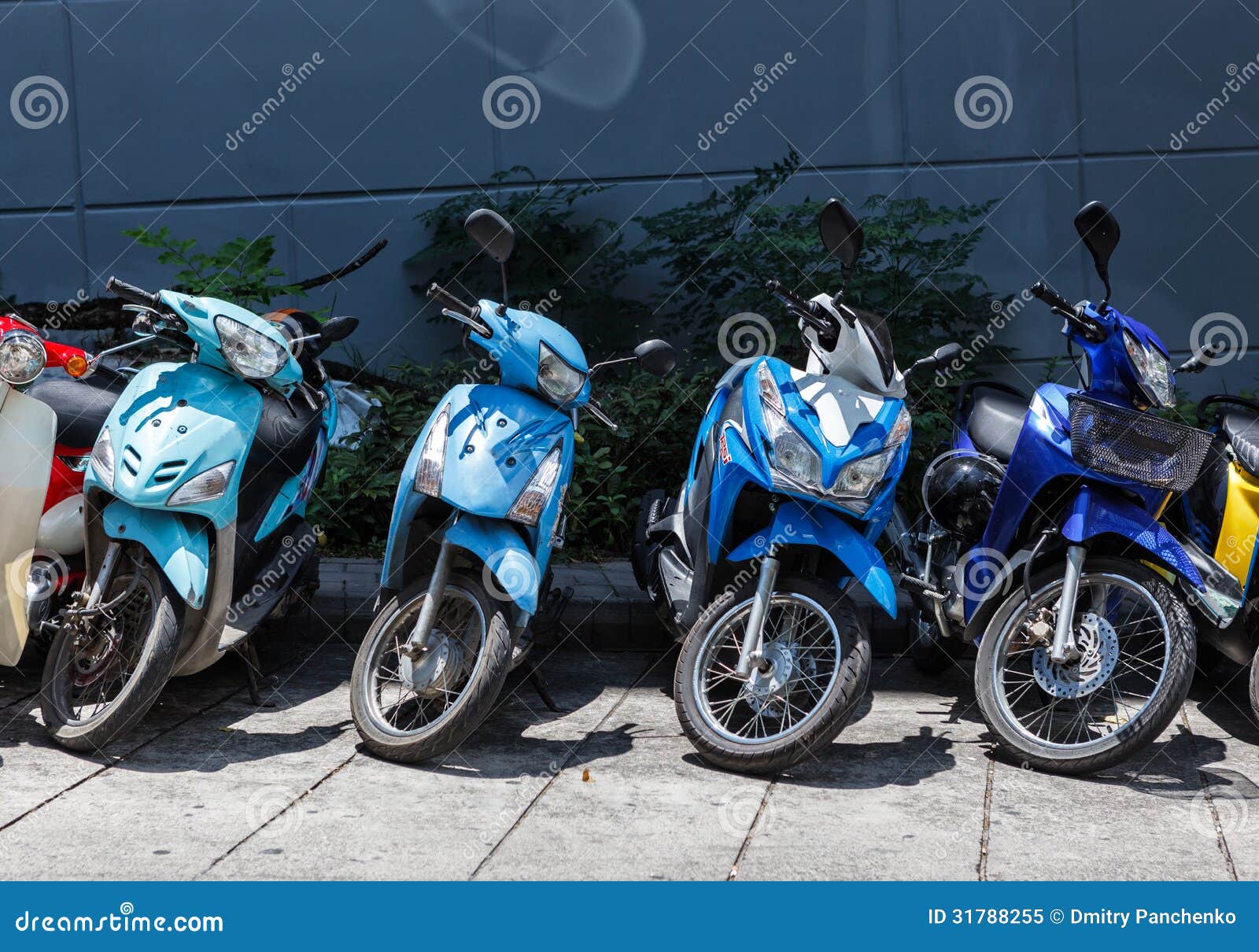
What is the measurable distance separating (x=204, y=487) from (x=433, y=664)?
37.0 inches

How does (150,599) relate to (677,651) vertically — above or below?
below

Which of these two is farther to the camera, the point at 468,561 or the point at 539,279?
the point at 539,279

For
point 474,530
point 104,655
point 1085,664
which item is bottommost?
point 104,655

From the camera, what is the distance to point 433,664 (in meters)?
4.14

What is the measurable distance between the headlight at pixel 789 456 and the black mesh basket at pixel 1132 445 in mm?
865

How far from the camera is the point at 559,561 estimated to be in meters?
6.51

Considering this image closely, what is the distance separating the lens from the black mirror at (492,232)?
416 cm

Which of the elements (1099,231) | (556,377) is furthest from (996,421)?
(556,377)

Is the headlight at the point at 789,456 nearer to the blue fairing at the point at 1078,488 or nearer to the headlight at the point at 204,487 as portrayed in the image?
the blue fairing at the point at 1078,488

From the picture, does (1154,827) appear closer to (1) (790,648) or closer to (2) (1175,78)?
(1) (790,648)

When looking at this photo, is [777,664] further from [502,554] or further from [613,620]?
[613,620]

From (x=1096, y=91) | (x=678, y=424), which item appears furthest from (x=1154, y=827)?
(x=1096, y=91)

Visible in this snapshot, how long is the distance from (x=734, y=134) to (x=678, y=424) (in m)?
2.44

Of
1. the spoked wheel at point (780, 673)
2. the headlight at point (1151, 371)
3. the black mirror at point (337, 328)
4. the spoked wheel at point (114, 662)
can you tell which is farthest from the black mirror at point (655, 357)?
the spoked wheel at point (114, 662)
